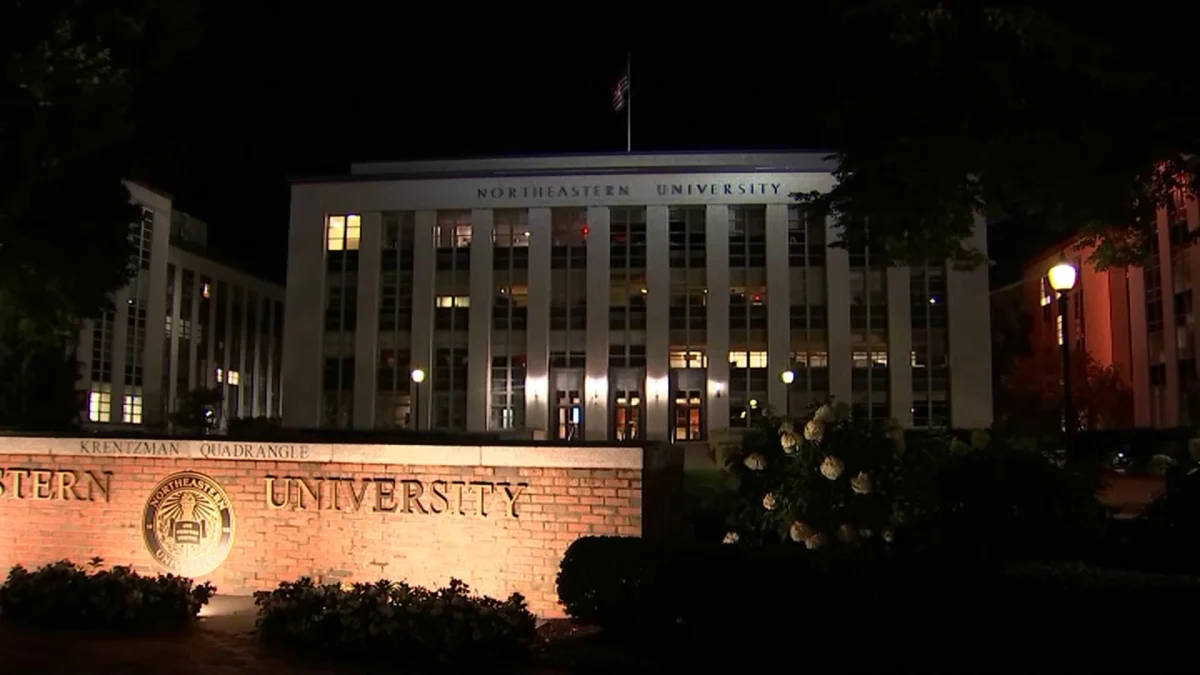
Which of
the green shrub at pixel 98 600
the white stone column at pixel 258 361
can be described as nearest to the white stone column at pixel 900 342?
the green shrub at pixel 98 600

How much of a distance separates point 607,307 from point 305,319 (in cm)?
1706

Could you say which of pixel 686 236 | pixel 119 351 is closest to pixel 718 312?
pixel 686 236

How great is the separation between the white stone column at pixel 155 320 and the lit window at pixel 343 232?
33.3 feet

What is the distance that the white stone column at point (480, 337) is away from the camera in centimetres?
5572

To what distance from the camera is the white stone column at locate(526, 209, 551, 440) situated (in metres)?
55.3

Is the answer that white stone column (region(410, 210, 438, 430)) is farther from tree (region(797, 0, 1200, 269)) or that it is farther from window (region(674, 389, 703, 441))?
A: tree (region(797, 0, 1200, 269))

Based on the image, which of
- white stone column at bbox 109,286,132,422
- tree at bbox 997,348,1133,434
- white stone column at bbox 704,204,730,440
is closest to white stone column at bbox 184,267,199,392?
white stone column at bbox 109,286,132,422

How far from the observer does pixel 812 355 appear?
54438 mm

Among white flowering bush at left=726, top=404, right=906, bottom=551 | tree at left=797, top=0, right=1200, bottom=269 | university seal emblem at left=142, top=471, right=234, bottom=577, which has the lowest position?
university seal emblem at left=142, top=471, right=234, bottom=577

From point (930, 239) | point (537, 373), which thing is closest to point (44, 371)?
point (930, 239)

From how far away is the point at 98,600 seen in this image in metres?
10.5

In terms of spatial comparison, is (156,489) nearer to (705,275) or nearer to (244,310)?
(705,275)

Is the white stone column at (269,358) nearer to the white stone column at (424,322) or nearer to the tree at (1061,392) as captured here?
the white stone column at (424,322)

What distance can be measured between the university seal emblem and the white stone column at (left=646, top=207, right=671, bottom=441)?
1682 inches
